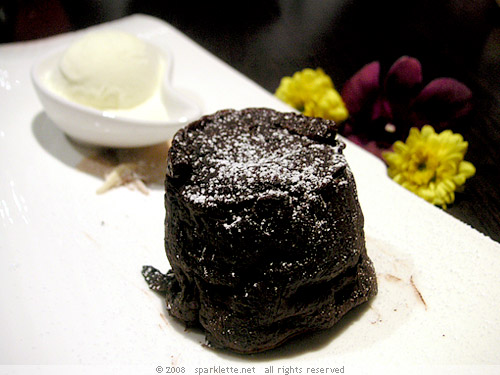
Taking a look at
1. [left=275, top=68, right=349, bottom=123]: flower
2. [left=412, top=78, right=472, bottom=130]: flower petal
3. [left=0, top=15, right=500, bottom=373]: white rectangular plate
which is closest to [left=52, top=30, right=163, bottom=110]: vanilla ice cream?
[left=0, top=15, right=500, bottom=373]: white rectangular plate

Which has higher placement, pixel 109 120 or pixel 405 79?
pixel 405 79

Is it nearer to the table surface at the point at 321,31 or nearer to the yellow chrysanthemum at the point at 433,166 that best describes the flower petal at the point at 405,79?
the yellow chrysanthemum at the point at 433,166

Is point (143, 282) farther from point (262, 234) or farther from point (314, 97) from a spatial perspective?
point (314, 97)

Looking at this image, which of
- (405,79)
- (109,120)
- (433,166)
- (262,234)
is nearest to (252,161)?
(262,234)

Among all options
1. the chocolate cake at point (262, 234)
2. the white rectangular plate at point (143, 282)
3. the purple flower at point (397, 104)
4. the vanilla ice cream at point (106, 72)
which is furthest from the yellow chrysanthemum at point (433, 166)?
the vanilla ice cream at point (106, 72)

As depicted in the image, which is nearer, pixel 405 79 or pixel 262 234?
pixel 262 234

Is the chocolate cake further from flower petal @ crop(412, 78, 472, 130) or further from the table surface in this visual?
the table surface

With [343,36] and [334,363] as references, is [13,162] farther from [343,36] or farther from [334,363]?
[343,36]
